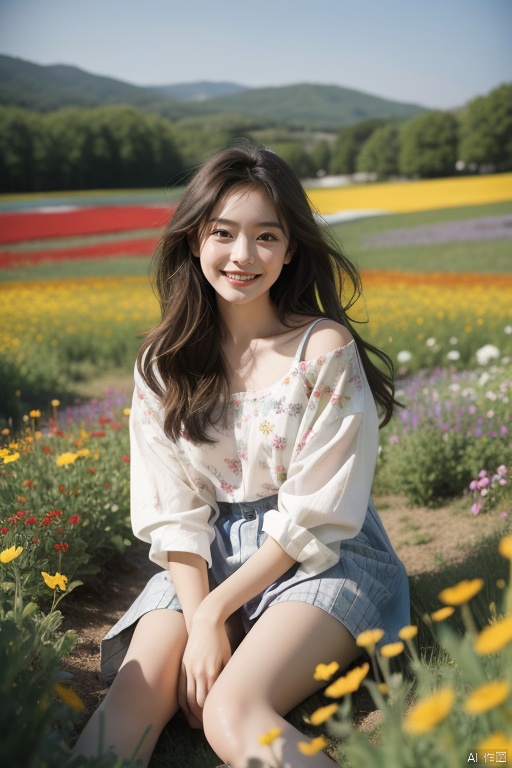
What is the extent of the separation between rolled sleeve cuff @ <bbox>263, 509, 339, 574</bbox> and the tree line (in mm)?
4387

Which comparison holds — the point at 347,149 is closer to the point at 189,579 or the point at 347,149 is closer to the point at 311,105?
the point at 311,105

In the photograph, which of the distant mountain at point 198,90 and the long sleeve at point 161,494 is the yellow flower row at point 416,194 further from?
the long sleeve at point 161,494

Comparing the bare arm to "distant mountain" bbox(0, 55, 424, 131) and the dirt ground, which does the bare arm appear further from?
"distant mountain" bbox(0, 55, 424, 131)

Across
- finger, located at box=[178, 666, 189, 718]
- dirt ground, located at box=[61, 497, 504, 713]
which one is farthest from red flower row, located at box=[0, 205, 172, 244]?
finger, located at box=[178, 666, 189, 718]

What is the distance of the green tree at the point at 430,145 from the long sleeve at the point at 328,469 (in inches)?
190

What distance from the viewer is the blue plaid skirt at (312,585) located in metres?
1.89

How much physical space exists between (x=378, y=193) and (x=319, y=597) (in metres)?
5.52

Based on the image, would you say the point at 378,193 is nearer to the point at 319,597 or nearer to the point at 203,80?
Result: the point at 203,80

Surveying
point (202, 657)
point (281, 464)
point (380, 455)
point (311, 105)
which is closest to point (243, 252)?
point (281, 464)

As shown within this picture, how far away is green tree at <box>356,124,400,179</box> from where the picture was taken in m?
6.67

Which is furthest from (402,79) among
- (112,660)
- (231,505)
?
(112,660)

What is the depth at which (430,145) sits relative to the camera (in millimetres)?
6605

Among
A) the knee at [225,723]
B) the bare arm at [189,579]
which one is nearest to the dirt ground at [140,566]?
the bare arm at [189,579]

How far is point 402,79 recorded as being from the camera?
19.8 feet
